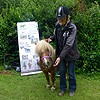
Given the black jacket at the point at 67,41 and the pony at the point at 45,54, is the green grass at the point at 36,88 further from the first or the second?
the black jacket at the point at 67,41

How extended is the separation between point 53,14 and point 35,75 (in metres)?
1.67

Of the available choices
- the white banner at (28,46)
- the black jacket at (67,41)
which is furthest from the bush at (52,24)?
the black jacket at (67,41)

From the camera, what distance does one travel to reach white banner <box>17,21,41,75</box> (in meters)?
6.51

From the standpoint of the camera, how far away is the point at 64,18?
4793 mm

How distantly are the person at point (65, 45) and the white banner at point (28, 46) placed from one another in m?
1.35

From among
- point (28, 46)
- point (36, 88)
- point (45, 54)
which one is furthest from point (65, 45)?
point (28, 46)

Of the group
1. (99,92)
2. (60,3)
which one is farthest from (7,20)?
(99,92)

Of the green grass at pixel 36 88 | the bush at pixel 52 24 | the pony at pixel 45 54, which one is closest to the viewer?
the pony at pixel 45 54

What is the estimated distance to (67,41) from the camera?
190 inches

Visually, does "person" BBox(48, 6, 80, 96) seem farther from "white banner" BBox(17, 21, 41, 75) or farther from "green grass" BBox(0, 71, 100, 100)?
"white banner" BBox(17, 21, 41, 75)

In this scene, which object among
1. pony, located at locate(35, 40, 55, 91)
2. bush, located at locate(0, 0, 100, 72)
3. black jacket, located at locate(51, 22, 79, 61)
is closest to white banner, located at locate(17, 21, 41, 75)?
bush, located at locate(0, 0, 100, 72)

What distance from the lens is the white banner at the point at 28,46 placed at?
651 centimetres

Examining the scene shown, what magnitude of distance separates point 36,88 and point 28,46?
1.30 m

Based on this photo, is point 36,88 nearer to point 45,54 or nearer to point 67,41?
point 45,54
